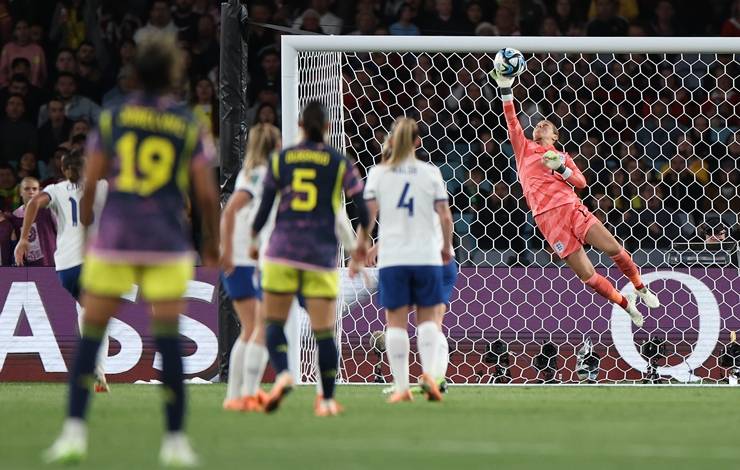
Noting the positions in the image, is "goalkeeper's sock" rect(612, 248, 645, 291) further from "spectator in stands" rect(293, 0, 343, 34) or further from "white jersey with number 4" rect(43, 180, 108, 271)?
"spectator in stands" rect(293, 0, 343, 34)

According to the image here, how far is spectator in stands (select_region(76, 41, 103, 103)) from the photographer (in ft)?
58.5

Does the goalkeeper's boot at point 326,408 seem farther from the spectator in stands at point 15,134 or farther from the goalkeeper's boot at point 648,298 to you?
the spectator in stands at point 15,134

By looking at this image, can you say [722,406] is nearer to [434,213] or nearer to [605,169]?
[434,213]

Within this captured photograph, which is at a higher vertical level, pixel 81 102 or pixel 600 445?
pixel 81 102

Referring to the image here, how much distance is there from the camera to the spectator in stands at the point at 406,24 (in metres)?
17.9

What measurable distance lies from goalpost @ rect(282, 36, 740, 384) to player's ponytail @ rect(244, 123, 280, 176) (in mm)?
3401

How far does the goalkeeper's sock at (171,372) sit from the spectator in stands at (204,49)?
1200 centimetres

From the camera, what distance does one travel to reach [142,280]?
20.7 ft

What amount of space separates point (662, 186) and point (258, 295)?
19.7ft

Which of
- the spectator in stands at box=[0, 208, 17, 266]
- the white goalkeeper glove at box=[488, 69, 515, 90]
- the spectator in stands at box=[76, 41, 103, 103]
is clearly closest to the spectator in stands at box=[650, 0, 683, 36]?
the white goalkeeper glove at box=[488, 69, 515, 90]

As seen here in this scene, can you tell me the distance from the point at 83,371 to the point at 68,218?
594cm

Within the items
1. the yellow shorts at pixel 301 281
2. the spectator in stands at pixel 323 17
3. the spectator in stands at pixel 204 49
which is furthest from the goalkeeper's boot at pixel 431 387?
the spectator in stands at pixel 323 17

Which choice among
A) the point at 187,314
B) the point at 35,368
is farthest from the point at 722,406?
the point at 35,368

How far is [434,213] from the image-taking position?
10.2 m
